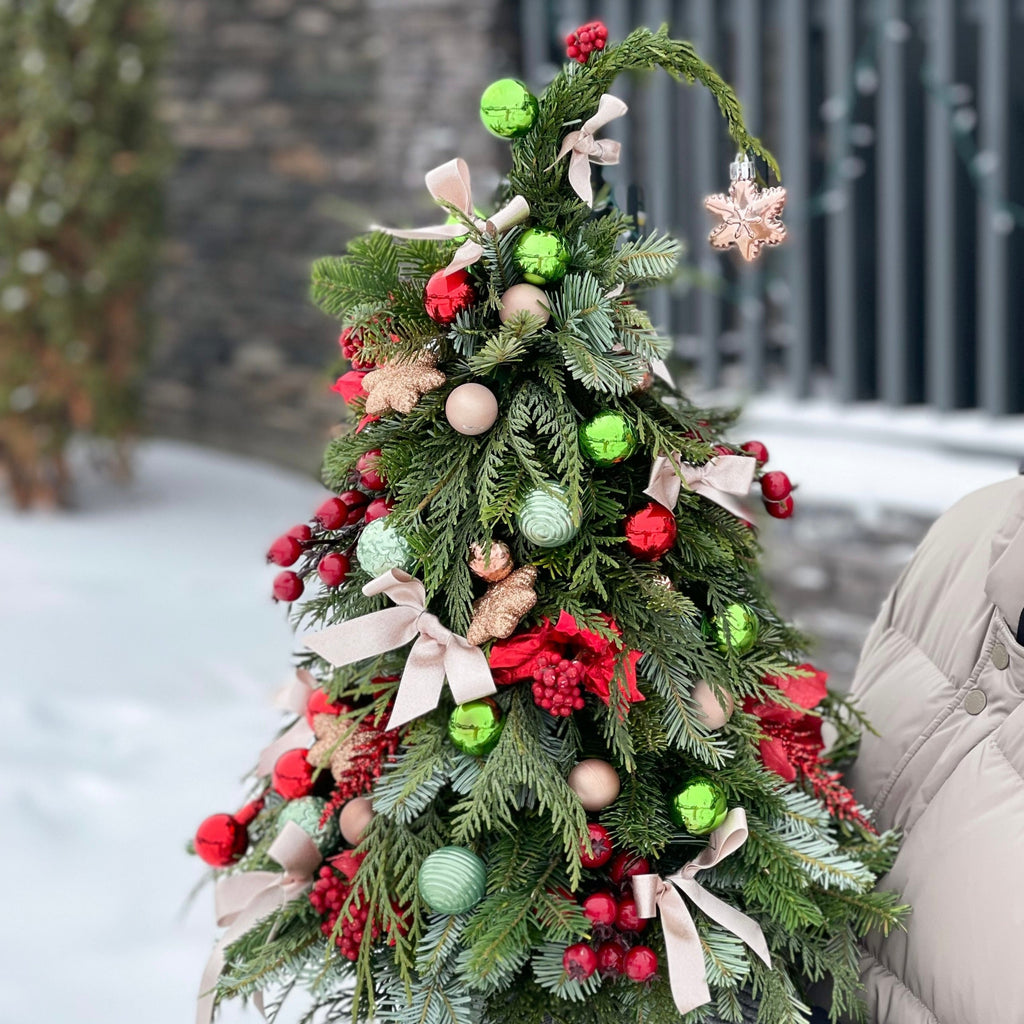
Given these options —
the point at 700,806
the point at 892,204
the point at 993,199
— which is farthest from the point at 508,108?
the point at 892,204

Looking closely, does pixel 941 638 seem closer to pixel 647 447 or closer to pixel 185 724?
pixel 647 447

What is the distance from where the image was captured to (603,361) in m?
0.86

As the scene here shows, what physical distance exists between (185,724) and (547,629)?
2.41 metres

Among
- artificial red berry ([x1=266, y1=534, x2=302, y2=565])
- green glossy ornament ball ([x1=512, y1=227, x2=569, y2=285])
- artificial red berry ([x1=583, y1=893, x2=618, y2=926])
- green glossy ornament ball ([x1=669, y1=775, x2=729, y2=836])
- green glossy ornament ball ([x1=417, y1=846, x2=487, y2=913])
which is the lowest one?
artificial red berry ([x1=583, y1=893, x2=618, y2=926])

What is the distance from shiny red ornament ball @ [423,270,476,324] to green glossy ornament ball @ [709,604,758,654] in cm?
30

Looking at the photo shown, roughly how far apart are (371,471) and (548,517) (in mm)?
161

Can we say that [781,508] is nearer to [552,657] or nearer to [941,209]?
[552,657]

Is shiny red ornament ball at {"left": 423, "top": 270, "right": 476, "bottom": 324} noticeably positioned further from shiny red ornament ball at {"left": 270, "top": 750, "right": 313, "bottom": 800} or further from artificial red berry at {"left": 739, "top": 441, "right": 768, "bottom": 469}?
shiny red ornament ball at {"left": 270, "top": 750, "right": 313, "bottom": 800}

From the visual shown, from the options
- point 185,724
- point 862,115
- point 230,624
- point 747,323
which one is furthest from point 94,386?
point 862,115

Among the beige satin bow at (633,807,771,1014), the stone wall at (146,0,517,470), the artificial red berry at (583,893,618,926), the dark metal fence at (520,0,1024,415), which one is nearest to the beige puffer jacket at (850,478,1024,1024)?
the beige satin bow at (633,807,771,1014)

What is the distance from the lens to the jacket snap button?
915 mm

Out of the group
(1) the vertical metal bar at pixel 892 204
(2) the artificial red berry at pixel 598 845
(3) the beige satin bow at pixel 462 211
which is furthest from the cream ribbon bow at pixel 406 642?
(1) the vertical metal bar at pixel 892 204

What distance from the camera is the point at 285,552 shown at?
0.94 meters

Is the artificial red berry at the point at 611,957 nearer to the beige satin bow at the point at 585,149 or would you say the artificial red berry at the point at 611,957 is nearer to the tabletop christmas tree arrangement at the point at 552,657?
the tabletop christmas tree arrangement at the point at 552,657
